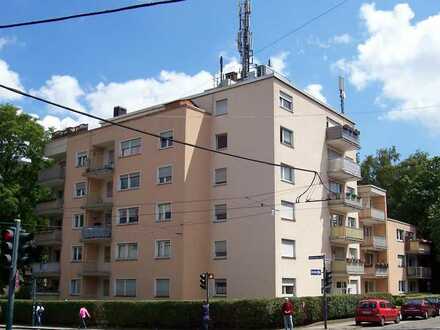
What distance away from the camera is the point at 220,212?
39.2m

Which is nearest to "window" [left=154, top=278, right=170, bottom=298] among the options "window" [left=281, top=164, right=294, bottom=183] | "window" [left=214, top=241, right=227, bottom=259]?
"window" [left=214, top=241, right=227, bottom=259]

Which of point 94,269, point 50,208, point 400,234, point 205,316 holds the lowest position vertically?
point 205,316

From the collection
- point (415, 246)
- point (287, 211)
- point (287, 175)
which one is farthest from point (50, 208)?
point (415, 246)

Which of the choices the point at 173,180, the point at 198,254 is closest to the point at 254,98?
the point at 173,180

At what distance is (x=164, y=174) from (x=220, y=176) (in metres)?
3.74

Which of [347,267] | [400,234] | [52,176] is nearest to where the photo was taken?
[347,267]

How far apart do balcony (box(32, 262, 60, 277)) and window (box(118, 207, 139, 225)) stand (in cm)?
773

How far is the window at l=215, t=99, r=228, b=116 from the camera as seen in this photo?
40656 mm

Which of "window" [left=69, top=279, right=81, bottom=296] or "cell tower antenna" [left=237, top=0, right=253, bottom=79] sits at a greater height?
"cell tower antenna" [left=237, top=0, right=253, bottom=79]

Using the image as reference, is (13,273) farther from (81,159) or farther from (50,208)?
(50,208)

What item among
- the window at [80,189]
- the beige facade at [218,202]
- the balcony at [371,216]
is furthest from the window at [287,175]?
the window at [80,189]

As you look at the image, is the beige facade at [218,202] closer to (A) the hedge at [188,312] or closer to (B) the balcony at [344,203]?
(B) the balcony at [344,203]

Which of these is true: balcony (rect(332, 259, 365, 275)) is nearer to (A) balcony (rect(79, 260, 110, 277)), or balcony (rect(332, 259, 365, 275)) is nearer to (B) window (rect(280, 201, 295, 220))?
(B) window (rect(280, 201, 295, 220))

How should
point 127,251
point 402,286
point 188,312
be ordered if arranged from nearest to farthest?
point 188,312, point 127,251, point 402,286
